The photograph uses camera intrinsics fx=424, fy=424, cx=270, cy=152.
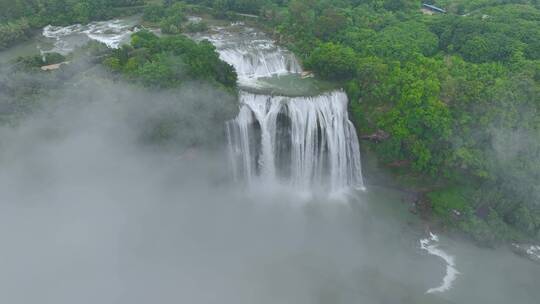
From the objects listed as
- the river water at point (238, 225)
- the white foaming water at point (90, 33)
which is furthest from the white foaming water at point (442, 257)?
the white foaming water at point (90, 33)

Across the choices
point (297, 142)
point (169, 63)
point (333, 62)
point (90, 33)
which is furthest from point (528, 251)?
point (90, 33)

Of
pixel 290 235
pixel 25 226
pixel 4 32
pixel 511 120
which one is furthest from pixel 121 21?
pixel 511 120

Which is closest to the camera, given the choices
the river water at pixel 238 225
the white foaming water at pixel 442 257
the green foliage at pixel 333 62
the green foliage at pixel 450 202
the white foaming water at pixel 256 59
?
the river water at pixel 238 225

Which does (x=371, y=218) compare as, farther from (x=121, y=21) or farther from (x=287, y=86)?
(x=121, y=21)

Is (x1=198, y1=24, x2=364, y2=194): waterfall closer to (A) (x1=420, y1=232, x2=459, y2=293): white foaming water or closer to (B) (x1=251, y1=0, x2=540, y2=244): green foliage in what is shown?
(B) (x1=251, y1=0, x2=540, y2=244): green foliage

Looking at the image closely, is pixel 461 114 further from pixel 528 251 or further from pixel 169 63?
pixel 169 63

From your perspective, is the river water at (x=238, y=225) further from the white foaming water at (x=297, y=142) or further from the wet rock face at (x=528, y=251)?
the wet rock face at (x=528, y=251)
